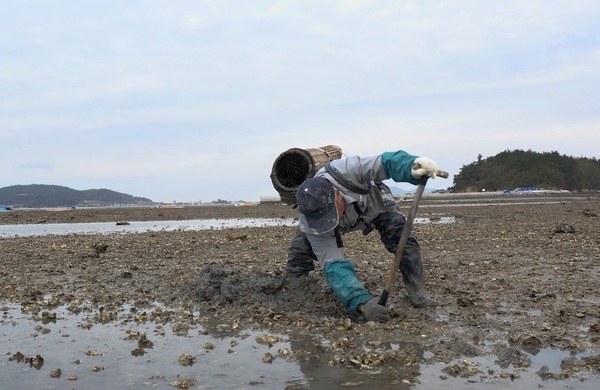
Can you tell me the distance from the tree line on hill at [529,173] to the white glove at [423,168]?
245 ft

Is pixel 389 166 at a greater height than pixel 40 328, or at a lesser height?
greater

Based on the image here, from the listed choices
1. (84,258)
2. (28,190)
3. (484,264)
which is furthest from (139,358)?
(28,190)

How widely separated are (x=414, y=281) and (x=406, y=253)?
0.31 meters

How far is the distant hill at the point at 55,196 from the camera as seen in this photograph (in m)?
118

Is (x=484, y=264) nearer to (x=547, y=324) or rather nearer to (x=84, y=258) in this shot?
(x=547, y=324)

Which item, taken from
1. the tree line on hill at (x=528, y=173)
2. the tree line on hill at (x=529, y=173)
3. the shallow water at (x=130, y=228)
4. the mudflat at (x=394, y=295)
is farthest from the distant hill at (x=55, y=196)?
the mudflat at (x=394, y=295)

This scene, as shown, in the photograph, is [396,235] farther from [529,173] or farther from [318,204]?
[529,173]

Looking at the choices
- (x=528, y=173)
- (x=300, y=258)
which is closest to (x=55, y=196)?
(x=528, y=173)

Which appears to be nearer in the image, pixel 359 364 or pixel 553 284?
pixel 359 364

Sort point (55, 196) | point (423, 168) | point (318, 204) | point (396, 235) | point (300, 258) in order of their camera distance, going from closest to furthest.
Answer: point (423, 168)
point (318, 204)
point (396, 235)
point (300, 258)
point (55, 196)

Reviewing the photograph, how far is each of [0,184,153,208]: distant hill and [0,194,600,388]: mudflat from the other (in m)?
109

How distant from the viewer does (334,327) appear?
216 inches

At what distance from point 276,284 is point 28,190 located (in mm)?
145665

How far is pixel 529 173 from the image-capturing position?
78.8m
